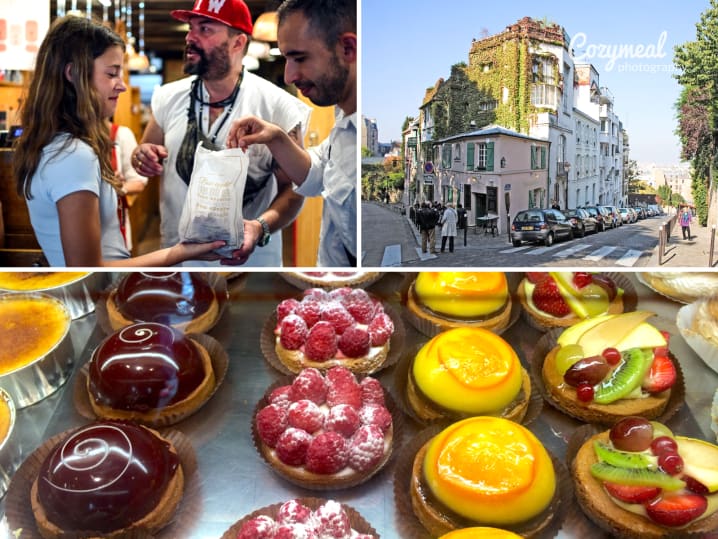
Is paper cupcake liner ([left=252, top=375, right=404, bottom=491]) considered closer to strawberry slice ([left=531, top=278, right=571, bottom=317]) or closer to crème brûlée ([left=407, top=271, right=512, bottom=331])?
crème brûlée ([left=407, top=271, right=512, bottom=331])

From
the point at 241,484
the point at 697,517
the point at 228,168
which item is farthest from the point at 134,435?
the point at 697,517

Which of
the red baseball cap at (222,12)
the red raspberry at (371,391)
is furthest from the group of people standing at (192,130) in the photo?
the red raspberry at (371,391)

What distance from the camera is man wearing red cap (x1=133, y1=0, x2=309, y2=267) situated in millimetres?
2318

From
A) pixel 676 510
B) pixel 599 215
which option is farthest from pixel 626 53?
pixel 676 510

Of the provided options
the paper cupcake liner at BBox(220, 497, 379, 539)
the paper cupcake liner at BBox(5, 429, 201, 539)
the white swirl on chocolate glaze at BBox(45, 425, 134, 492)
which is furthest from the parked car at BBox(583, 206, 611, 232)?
the white swirl on chocolate glaze at BBox(45, 425, 134, 492)

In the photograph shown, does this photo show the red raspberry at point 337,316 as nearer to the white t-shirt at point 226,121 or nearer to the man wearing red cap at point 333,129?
the man wearing red cap at point 333,129

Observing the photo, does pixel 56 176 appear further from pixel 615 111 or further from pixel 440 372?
pixel 615 111

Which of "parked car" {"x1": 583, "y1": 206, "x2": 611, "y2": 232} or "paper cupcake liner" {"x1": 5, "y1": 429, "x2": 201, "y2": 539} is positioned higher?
"parked car" {"x1": 583, "y1": 206, "x2": 611, "y2": 232}

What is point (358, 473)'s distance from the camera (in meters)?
1.72

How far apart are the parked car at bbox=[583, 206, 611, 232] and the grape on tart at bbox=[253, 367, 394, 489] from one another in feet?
3.96

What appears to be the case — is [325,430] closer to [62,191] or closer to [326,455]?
[326,455]

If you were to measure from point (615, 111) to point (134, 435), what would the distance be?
1970 mm

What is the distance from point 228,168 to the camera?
7.92ft

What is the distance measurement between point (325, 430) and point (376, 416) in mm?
148
